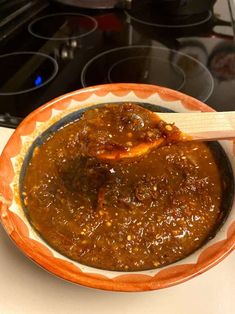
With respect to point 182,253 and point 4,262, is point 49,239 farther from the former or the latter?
point 182,253

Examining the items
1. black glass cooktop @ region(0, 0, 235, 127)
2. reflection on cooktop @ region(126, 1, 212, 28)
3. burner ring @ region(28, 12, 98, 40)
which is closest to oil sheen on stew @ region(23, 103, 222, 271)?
black glass cooktop @ region(0, 0, 235, 127)

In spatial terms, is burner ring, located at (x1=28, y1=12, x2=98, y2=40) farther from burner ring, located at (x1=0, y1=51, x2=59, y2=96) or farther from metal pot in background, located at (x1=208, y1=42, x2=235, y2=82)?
metal pot in background, located at (x1=208, y1=42, x2=235, y2=82)

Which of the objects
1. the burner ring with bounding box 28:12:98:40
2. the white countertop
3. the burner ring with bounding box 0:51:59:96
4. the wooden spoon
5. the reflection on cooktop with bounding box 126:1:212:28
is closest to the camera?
the white countertop

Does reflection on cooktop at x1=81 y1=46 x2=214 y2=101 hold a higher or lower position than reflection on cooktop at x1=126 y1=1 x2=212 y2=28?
lower

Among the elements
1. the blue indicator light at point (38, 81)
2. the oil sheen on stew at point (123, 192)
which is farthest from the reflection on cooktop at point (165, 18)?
the oil sheen on stew at point (123, 192)

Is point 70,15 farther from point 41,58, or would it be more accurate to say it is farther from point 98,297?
point 98,297

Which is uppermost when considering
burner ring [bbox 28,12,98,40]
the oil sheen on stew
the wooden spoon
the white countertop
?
the wooden spoon

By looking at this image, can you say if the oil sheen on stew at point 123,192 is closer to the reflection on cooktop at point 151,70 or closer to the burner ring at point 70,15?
the reflection on cooktop at point 151,70
